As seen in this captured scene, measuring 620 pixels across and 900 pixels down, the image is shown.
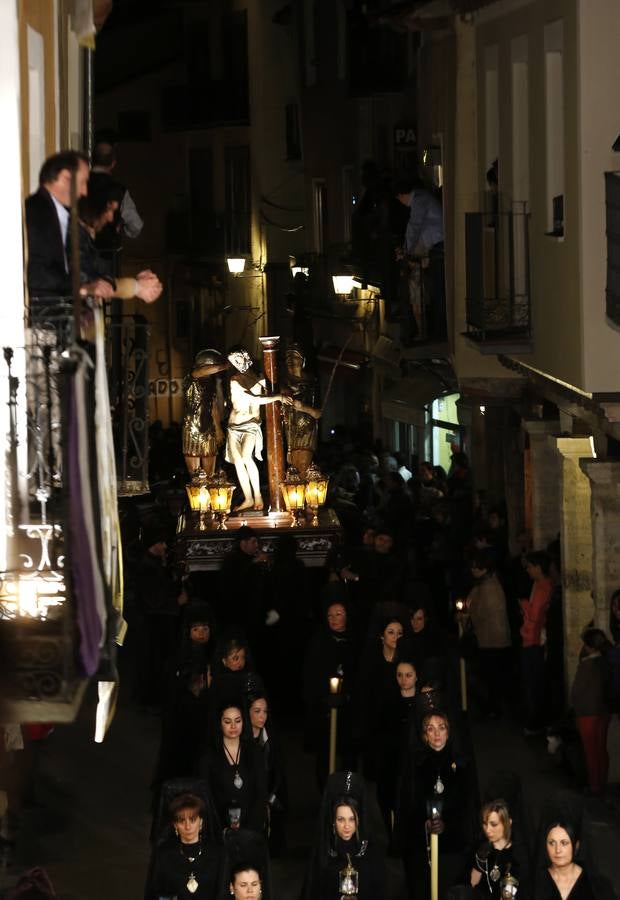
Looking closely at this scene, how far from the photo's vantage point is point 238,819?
1461cm

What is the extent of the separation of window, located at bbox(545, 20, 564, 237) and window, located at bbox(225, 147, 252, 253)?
87.7ft

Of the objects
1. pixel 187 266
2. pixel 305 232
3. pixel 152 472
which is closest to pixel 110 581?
pixel 152 472

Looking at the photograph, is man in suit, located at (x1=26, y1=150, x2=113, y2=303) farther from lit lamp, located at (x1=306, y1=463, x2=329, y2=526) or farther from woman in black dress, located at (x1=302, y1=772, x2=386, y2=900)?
lit lamp, located at (x1=306, y1=463, x2=329, y2=526)

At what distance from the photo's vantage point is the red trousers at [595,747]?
1662cm

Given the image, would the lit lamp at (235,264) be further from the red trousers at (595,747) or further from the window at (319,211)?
the red trousers at (595,747)

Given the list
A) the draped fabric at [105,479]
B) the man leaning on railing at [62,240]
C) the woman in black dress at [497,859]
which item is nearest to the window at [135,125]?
the woman in black dress at [497,859]

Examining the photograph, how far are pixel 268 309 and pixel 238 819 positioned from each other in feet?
95.1

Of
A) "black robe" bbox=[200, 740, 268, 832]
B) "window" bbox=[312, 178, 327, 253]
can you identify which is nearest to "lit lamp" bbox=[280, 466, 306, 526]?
"black robe" bbox=[200, 740, 268, 832]

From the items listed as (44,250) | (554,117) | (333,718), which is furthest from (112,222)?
(554,117)

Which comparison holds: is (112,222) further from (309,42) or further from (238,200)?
(238,200)

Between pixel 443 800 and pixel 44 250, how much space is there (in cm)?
574

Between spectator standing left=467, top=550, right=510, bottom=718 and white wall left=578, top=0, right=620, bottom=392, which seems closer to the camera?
white wall left=578, top=0, right=620, bottom=392

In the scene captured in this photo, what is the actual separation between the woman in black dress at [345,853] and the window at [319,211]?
26221 millimetres

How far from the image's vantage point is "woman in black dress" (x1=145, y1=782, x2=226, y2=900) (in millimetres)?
12727
